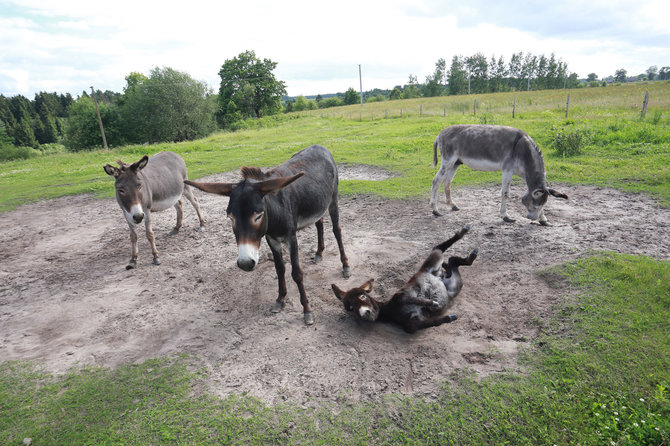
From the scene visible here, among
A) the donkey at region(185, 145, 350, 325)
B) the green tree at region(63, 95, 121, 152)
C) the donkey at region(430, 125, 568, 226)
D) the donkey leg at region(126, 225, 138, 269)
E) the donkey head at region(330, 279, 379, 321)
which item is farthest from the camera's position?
the green tree at region(63, 95, 121, 152)

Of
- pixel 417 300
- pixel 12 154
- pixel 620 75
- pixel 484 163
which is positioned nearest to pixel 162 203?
pixel 417 300

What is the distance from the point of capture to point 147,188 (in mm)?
6594

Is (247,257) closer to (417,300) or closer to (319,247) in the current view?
(417,300)

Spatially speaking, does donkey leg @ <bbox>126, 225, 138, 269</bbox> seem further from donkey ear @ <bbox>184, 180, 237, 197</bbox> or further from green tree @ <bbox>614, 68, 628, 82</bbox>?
green tree @ <bbox>614, 68, 628, 82</bbox>

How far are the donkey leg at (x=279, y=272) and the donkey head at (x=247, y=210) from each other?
909 millimetres

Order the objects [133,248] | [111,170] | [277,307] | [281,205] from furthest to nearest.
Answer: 1. [133,248]
2. [111,170]
3. [277,307]
4. [281,205]

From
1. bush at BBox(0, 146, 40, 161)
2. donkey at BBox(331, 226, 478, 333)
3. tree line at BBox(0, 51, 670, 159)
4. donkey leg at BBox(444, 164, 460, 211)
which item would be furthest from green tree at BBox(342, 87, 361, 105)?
donkey at BBox(331, 226, 478, 333)

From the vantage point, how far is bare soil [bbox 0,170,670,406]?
3.59 meters

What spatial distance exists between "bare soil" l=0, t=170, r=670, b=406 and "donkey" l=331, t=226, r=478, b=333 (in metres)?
0.18

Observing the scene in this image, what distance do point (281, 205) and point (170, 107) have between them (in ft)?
159

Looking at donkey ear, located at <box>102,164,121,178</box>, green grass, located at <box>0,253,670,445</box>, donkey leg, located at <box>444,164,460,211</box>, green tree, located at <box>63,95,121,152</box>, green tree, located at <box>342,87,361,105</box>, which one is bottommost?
green grass, located at <box>0,253,670,445</box>

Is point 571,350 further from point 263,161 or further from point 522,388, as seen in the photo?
point 263,161

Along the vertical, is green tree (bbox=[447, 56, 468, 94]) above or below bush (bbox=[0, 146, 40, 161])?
above

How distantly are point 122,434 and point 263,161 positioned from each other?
13.1m
